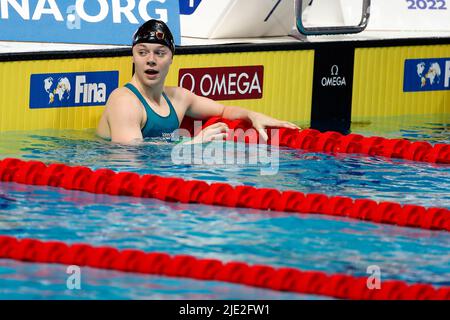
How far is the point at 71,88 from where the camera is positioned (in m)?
8.32

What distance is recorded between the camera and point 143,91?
778 centimetres

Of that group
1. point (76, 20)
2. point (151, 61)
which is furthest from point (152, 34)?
point (76, 20)

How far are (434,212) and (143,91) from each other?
246 centimetres

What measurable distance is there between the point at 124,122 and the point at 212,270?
104 inches

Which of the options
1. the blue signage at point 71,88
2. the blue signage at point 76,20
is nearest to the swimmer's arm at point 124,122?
the blue signage at point 71,88

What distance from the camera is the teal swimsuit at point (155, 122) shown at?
25.3 feet

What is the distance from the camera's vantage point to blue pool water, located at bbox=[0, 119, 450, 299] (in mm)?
4969

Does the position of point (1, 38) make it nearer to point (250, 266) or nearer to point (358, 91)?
point (358, 91)

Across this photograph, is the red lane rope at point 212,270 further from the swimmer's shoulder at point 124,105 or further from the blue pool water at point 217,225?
the swimmer's shoulder at point 124,105

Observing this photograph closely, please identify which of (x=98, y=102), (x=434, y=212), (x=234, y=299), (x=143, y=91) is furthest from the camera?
(x=98, y=102)

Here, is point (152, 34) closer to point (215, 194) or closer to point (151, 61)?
point (151, 61)

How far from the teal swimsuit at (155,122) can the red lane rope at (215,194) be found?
1.10 metres

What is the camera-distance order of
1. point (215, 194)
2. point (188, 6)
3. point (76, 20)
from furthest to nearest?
point (188, 6), point (76, 20), point (215, 194)

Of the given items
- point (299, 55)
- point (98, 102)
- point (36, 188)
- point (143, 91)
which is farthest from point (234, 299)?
point (299, 55)
